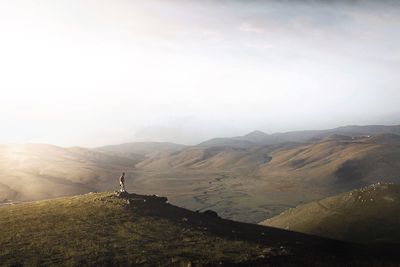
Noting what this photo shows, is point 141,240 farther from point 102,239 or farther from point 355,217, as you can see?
point 355,217

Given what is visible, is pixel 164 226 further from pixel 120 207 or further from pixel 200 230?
pixel 120 207

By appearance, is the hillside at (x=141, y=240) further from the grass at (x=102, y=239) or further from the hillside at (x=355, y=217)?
the hillside at (x=355, y=217)

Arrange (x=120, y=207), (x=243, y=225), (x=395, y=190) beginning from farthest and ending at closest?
(x=395, y=190) → (x=243, y=225) → (x=120, y=207)

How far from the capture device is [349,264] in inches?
1603

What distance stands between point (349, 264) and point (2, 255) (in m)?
34.5

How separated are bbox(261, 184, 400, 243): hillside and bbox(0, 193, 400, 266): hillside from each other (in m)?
40.0

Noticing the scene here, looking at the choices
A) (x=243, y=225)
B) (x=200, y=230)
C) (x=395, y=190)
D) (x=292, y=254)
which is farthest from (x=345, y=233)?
(x=292, y=254)

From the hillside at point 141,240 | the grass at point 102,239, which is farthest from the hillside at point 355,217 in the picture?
the grass at point 102,239

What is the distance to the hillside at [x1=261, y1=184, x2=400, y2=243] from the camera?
102m

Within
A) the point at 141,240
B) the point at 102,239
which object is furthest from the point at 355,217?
the point at 102,239

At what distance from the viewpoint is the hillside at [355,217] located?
102m

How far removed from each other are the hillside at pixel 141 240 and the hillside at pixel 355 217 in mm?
40038

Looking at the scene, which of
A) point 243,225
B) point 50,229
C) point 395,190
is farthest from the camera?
point 395,190

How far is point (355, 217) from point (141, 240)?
78.4 metres
